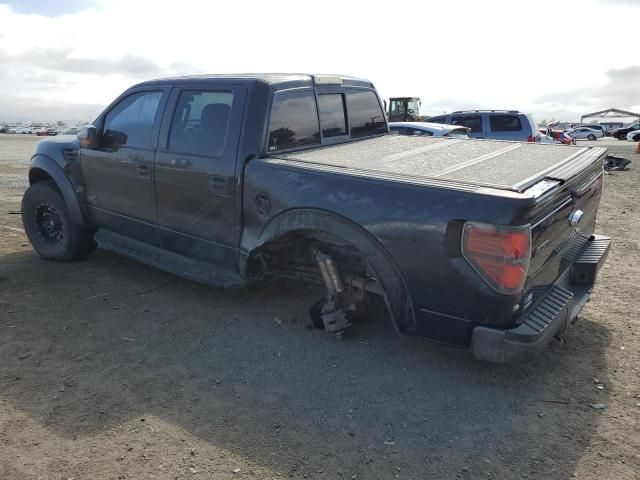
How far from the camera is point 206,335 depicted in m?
4.02

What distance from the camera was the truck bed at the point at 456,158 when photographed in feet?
10.3

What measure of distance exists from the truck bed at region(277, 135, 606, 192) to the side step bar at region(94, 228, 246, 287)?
107 cm

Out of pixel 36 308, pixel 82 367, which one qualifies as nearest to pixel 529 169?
pixel 82 367

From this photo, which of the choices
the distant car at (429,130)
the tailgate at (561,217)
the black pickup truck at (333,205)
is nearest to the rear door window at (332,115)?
the black pickup truck at (333,205)

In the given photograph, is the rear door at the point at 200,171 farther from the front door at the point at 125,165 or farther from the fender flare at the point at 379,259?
the fender flare at the point at 379,259

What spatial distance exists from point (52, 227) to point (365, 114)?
12.0 ft

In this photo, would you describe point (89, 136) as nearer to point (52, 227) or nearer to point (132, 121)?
point (132, 121)

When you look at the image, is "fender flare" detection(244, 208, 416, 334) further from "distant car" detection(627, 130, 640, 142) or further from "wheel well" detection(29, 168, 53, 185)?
"distant car" detection(627, 130, 640, 142)

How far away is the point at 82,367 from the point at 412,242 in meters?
2.42

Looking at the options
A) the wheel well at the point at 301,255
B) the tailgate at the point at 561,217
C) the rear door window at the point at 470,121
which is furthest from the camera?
the rear door window at the point at 470,121

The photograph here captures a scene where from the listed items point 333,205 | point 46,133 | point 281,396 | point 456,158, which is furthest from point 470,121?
point 46,133

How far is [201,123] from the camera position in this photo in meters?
4.20

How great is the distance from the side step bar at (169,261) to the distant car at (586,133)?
2114 inches

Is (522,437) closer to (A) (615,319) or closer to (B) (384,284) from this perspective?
(B) (384,284)
